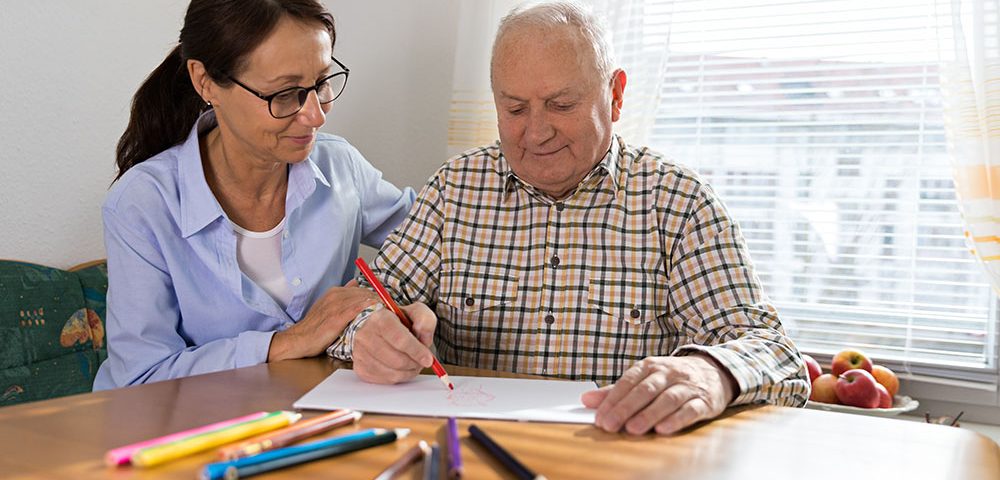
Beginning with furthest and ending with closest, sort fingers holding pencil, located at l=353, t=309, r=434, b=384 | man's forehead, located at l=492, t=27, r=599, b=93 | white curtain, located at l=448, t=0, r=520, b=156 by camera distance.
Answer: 1. white curtain, located at l=448, t=0, r=520, b=156
2. man's forehead, located at l=492, t=27, r=599, b=93
3. fingers holding pencil, located at l=353, t=309, r=434, b=384

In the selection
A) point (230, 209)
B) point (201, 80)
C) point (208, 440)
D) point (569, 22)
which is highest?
point (569, 22)

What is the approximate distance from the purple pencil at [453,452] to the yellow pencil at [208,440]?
0.17m

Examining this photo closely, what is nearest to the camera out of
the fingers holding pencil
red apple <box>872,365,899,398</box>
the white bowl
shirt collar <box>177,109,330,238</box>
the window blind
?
the fingers holding pencil

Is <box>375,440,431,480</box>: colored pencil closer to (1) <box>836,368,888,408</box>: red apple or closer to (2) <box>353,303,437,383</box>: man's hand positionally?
(2) <box>353,303,437,383</box>: man's hand

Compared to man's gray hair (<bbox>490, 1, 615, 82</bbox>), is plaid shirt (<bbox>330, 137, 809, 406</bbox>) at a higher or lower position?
lower

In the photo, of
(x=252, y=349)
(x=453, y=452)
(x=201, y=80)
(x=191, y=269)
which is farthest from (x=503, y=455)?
(x=201, y=80)

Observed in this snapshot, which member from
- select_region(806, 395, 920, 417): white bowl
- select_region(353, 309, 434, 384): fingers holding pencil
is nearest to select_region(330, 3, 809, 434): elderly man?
select_region(353, 309, 434, 384): fingers holding pencil

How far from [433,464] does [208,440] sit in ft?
0.75

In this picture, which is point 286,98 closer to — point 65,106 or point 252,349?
point 252,349

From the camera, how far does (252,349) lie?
1423mm

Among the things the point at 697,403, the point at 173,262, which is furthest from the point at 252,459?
the point at 173,262

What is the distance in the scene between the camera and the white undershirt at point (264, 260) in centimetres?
166

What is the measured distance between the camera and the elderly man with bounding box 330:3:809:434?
57.9 inches

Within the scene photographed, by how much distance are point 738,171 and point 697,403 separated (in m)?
1.59
